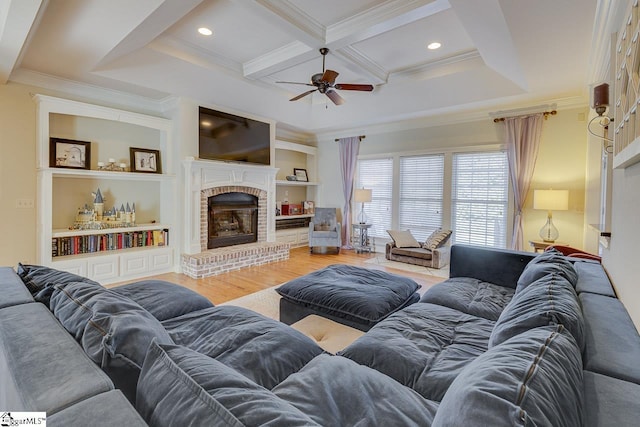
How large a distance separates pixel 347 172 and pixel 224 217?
2.95 m

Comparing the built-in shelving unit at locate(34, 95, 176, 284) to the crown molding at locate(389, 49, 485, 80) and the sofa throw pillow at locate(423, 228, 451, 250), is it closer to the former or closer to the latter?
the crown molding at locate(389, 49, 485, 80)

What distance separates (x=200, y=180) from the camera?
16.5ft

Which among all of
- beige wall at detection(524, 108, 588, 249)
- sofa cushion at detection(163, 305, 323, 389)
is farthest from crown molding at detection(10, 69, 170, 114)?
beige wall at detection(524, 108, 588, 249)

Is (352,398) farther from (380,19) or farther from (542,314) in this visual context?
(380,19)

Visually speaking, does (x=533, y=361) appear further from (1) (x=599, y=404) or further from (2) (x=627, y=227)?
(2) (x=627, y=227)

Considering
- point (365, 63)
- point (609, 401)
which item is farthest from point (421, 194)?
point (609, 401)

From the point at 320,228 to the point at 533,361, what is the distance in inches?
245

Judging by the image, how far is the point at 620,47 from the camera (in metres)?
1.82

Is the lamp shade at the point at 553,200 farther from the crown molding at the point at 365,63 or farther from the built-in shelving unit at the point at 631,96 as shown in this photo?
the built-in shelving unit at the point at 631,96

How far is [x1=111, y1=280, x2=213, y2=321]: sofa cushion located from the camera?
203cm

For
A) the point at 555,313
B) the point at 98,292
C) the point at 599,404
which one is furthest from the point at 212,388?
the point at 555,313

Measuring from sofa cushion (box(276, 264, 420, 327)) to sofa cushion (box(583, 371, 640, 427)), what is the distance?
55.9 inches

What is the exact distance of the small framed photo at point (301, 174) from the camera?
25.0ft

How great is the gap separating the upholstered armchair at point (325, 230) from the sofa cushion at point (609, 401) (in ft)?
18.3
